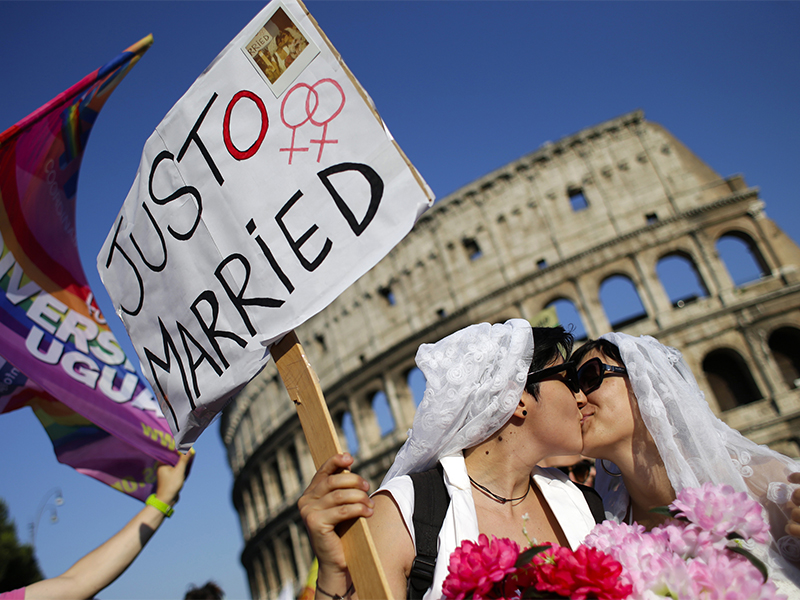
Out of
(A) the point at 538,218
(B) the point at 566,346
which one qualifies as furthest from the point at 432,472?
(A) the point at 538,218

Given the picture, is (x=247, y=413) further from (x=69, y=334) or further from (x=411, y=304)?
(x=69, y=334)

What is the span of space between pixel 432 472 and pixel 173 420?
102 centimetres

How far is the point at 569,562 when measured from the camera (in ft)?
4.36

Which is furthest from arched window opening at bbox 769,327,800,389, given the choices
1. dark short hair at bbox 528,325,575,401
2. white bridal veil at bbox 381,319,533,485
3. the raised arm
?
the raised arm

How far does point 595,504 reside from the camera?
7.93 ft

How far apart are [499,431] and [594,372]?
1.81ft

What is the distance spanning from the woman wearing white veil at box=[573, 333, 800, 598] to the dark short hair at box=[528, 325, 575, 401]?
0.13 m

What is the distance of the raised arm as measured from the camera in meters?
2.56

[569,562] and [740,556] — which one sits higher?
[569,562]

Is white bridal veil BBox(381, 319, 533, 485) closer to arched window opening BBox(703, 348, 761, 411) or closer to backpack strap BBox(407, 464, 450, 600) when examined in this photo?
backpack strap BBox(407, 464, 450, 600)

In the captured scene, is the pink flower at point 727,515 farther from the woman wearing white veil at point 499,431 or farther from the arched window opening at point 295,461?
the arched window opening at point 295,461

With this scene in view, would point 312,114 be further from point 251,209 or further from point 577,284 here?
point 577,284

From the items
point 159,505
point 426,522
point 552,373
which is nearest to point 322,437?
point 426,522

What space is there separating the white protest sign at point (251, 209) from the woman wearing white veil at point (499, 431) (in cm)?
67
